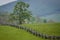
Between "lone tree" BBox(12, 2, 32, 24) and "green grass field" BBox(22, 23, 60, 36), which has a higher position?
"lone tree" BBox(12, 2, 32, 24)

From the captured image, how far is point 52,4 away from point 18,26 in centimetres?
74

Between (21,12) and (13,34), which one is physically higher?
(21,12)

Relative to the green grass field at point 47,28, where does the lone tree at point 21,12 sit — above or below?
above

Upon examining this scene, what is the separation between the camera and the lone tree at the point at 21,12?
267 centimetres

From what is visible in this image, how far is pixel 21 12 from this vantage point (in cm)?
269

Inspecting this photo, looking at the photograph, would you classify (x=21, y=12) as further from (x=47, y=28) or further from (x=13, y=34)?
(x=47, y=28)

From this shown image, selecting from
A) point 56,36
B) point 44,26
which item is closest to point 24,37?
point 44,26

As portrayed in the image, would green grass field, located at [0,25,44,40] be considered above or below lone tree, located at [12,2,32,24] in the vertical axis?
below

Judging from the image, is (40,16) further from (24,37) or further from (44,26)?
(24,37)

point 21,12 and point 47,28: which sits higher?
point 21,12

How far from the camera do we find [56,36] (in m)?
2.64

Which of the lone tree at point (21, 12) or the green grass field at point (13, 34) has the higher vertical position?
the lone tree at point (21, 12)

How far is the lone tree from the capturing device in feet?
8.77

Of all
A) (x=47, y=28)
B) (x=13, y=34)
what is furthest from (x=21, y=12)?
(x=47, y=28)
